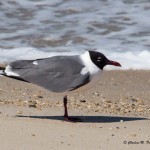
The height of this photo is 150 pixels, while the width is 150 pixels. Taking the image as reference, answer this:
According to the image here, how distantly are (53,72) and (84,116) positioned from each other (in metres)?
0.50

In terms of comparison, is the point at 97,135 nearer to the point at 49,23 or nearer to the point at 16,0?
the point at 49,23

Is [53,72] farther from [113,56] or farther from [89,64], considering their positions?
[113,56]

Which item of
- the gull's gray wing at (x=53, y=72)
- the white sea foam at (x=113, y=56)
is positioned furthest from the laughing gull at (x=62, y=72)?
the white sea foam at (x=113, y=56)

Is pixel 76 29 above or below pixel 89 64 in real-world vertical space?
below

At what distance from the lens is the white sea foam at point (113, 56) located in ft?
26.6

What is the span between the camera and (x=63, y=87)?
5219mm

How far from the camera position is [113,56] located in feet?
27.9

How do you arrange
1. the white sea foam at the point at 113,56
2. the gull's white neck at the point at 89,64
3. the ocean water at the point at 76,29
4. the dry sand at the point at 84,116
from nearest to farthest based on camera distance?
the dry sand at the point at 84,116 → the gull's white neck at the point at 89,64 → the white sea foam at the point at 113,56 → the ocean water at the point at 76,29

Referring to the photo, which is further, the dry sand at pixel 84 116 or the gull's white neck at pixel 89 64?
the gull's white neck at pixel 89 64

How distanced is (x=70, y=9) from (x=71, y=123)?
6343mm

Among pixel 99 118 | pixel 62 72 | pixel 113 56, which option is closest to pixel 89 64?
pixel 62 72

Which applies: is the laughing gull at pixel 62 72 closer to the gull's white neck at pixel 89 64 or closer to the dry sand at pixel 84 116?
the gull's white neck at pixel 89 64

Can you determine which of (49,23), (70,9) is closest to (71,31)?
(49,23)

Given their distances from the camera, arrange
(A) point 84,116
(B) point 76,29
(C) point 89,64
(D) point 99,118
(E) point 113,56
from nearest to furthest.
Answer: (C) point 89,64, (D) point 99,118, (A) point 84,116, (E) point 113,56, (B) point 76,29
